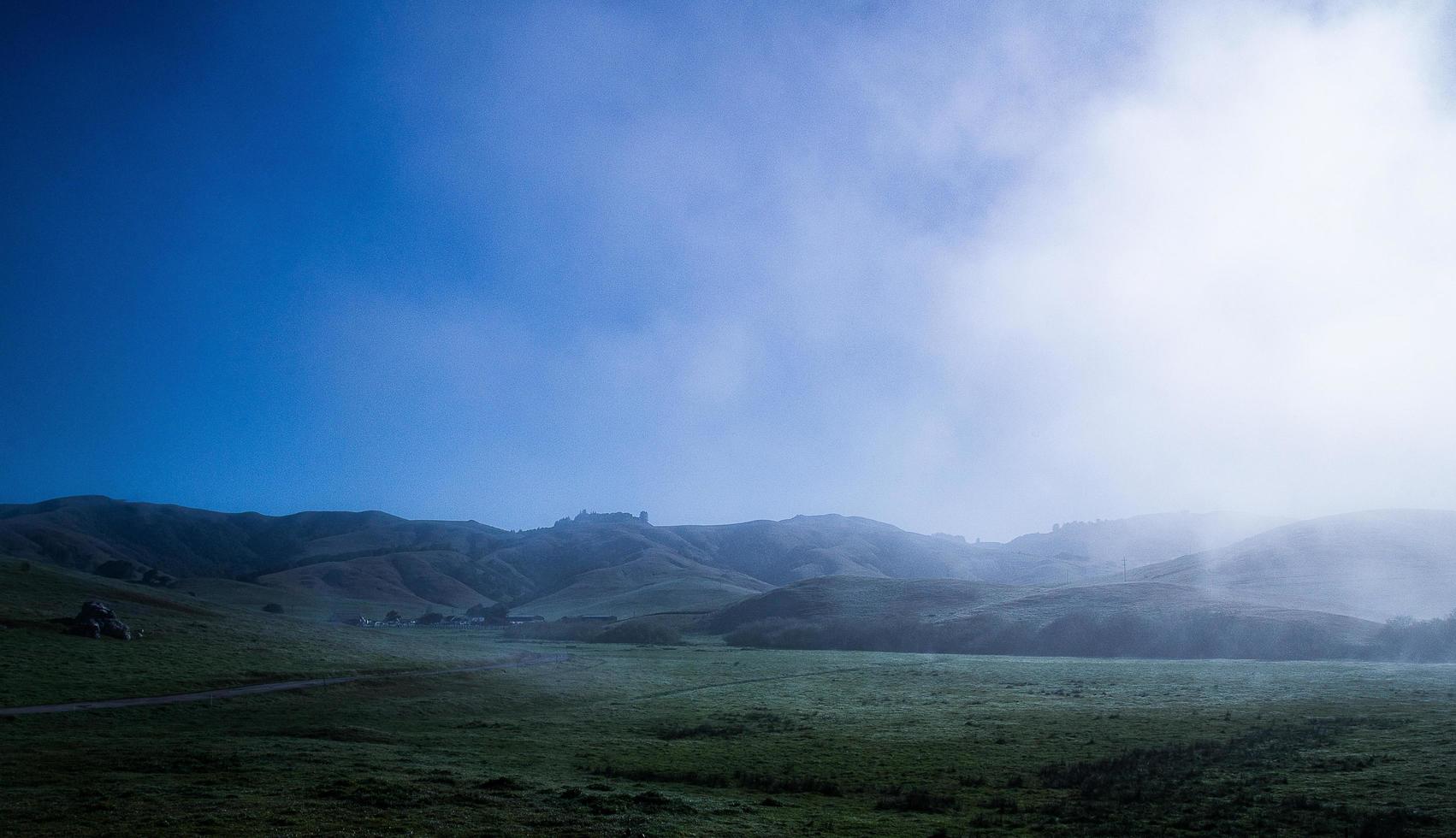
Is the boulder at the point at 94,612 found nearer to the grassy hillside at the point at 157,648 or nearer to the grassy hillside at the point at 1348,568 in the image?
the grassy hillside at the point at 157,648

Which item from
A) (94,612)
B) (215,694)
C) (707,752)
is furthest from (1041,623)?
(94,612)

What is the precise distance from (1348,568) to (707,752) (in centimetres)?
16649

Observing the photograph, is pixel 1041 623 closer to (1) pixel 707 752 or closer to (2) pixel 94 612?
(1) pixel 707 752

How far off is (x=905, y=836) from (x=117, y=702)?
4563 cm

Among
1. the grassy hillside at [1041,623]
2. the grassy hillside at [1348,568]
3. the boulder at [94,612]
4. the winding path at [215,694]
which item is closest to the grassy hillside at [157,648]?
the winding path at [215,694]

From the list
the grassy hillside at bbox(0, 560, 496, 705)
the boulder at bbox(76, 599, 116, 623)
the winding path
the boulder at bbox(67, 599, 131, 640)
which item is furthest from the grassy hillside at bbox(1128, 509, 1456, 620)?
the boulder at bbox(76, 599, 116, 623)

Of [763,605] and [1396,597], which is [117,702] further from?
[1396,597]

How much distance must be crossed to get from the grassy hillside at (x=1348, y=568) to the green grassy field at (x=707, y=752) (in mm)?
70052

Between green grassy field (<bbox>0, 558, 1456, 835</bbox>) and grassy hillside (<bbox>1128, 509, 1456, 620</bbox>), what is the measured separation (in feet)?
230

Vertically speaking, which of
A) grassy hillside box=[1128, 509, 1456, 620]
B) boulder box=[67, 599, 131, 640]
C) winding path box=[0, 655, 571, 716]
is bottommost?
winding path box=[0, 655, 571, 716]

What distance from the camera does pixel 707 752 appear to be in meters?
37.7

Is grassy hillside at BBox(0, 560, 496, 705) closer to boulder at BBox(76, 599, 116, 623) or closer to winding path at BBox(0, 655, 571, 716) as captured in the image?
winding path at BBox(0, 655, 571, 716)

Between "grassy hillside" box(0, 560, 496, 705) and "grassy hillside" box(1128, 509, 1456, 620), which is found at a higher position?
"grassy hillside" box(1128, 509, 1456, 620)

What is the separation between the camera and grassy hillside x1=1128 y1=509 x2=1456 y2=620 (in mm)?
127312
